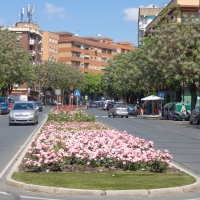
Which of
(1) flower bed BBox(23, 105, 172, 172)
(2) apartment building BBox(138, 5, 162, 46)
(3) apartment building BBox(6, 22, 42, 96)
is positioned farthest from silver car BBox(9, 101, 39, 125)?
(2) apartment building BBox(138, 5, 162, 46)

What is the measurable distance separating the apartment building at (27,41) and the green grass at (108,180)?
313 feet

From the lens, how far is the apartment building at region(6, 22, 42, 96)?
11075 centimetres

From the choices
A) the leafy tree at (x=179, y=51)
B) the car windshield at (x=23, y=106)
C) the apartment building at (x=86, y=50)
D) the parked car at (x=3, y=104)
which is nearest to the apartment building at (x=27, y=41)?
the apartment building at (x=86, y=50)

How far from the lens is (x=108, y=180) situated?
34.8ft

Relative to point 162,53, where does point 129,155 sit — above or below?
below

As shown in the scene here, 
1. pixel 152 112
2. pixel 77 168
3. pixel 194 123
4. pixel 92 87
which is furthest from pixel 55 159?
pixel 92 87

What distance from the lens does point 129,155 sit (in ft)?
40.2

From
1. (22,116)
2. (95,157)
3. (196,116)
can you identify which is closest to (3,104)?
(196,116)

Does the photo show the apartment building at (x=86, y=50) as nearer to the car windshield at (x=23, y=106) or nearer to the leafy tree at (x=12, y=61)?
the leafy tree at (x=12, y=61)

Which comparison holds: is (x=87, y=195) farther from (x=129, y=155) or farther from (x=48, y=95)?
(x=48, y=95)

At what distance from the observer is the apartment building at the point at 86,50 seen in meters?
143

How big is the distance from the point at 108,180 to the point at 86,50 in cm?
14047

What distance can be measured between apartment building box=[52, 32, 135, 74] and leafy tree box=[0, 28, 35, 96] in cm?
6908

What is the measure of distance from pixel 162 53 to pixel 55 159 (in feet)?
117
